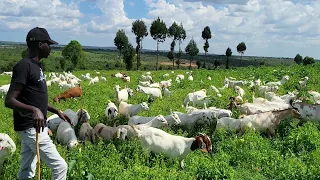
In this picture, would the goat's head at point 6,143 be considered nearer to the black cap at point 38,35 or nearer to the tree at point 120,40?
the black cap at point 38,35

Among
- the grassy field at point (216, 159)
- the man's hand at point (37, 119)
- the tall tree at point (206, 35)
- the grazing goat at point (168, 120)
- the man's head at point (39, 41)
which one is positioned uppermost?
the tall tree at point (206, 35)

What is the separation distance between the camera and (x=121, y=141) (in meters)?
9.52

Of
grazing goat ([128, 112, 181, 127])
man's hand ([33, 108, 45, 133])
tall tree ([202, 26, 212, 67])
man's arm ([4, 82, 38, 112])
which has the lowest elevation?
grazing goat ([128, 112, 181, 127])

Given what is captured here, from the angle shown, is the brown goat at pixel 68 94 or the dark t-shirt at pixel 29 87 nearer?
the dark t-shirt at pixel 29 87

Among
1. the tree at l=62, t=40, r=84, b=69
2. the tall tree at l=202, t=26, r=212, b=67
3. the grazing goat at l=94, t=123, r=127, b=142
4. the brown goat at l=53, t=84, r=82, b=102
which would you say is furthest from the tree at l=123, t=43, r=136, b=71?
the grazing goat at l=94, t=123, r=127, b=142

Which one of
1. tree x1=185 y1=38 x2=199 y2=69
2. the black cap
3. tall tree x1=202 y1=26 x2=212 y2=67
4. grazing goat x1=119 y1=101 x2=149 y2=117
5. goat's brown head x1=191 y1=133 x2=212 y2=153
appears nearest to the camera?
the black cap

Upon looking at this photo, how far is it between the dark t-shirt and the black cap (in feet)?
1.01

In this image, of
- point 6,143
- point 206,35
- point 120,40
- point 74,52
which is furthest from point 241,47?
point 6,143

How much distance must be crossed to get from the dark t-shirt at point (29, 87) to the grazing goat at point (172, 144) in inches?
154

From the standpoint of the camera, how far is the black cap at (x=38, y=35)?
5543mm

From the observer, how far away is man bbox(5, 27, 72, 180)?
531 centimetres

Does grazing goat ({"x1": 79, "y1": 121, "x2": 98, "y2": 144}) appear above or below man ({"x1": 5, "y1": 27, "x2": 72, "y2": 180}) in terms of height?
below

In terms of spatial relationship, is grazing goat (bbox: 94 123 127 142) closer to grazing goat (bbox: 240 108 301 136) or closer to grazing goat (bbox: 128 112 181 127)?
grazing goat (bbox: 128 112 181 127)

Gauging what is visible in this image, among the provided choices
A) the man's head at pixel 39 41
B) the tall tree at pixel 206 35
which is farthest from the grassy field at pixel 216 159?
the tall tree at pixel 206 35
